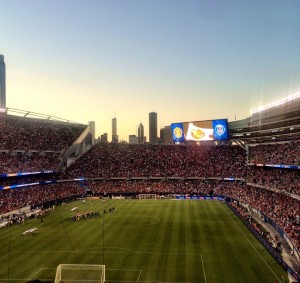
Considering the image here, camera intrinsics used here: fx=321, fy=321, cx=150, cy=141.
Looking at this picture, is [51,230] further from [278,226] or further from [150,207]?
[278,226]

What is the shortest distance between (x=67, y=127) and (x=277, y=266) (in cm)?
7884

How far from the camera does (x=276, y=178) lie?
189 ft

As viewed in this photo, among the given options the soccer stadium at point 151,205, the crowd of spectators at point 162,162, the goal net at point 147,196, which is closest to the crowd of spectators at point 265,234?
the soccer stadium at point 151,205

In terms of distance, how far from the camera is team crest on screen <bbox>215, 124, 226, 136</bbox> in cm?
8531

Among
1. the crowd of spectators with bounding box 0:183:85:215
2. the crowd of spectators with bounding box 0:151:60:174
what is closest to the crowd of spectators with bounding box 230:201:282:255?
the crowd of spectators with bounding box 0:183:85:215

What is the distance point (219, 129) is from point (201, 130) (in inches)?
199

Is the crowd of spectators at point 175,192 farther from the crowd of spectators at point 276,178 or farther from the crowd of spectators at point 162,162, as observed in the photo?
the crowd of spectators at point 162,162

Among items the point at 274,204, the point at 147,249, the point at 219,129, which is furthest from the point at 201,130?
the point at 147,249

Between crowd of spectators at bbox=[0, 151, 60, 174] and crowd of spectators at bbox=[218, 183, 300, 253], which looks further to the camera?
crowd of spectators at bbox=[0, 151, 60, 174]

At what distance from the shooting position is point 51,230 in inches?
1718

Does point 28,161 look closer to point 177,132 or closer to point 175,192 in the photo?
point 175,192

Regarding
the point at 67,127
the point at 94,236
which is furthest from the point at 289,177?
the point at 67,127

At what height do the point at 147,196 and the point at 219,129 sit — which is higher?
the point at 219,129

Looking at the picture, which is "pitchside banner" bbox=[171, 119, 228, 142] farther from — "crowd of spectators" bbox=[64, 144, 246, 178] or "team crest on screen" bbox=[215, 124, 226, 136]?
"crowd of spectators" bbox=[64, 144, 246, 178]
